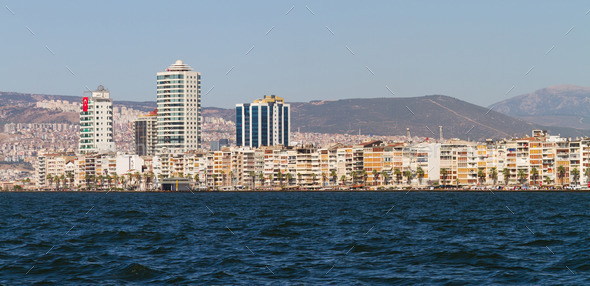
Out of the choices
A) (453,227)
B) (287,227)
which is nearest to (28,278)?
(287,227)

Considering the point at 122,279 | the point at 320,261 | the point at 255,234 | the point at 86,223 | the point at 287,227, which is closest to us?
the point at 122,279

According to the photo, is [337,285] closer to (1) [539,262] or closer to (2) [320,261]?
(2) [320,261]

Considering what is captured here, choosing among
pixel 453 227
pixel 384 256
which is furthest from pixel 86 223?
pixel 384 256

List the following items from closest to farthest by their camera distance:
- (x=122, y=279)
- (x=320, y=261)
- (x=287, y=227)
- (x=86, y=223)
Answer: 1. (x=122, y=279)
2. (x=320, y=261)
3. (x=287, y=227)
4. (x=86, y=223)

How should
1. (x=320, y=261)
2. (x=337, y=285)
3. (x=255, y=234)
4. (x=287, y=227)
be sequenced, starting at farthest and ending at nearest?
(x=287, y=227) → (x=255, y=234) → (x=320, y=261) → (x=337, y=285)

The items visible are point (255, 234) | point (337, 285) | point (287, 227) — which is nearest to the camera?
point (337, 285)

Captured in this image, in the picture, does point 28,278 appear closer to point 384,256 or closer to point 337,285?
point 337,285

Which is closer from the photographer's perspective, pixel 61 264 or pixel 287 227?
pixel 61 264

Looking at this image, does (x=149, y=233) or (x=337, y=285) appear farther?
(x=149, y=233)
